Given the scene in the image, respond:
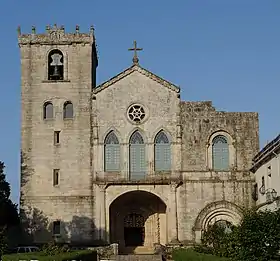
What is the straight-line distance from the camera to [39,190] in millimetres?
47938

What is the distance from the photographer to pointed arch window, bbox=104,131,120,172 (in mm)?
48344

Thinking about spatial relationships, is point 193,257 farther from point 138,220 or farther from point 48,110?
point 48,110

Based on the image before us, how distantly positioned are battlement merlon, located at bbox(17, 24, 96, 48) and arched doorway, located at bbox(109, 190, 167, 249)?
494 inches

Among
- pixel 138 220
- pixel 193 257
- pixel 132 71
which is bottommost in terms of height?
pixel 193 257

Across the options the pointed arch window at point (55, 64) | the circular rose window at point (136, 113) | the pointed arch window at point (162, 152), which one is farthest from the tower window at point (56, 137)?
the pointed arch window at point (162, 152)

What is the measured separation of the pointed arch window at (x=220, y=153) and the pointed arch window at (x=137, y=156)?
5.32 metres

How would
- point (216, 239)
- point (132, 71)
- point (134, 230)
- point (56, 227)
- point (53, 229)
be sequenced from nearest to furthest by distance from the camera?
point (216, 239) < point (53, 229) < point (56, 227) < point (132, 71) < point (134, 230)

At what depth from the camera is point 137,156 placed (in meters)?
48.5

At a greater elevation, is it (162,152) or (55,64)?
(55,64)

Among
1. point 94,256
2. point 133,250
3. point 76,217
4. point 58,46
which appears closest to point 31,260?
point 94,256

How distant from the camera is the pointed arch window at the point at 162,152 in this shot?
159ft

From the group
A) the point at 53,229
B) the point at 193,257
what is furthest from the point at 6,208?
the point at 193,257

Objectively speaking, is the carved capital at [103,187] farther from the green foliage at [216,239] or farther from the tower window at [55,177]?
the green foliage at [216,239]

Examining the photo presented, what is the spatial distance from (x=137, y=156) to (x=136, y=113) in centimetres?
326
